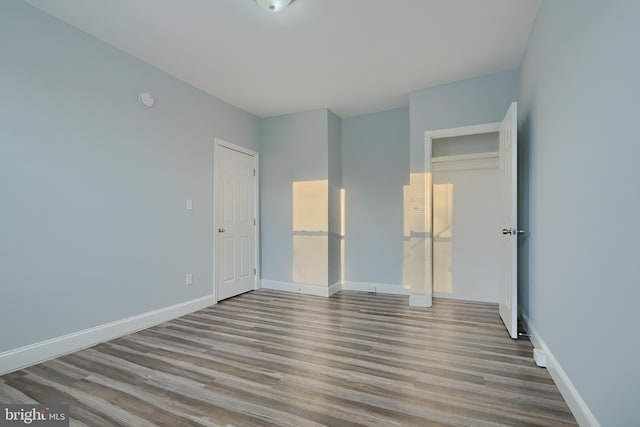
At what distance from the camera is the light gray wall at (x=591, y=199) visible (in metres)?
1.16

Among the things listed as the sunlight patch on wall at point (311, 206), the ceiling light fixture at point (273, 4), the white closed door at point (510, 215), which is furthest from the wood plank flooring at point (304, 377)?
the ceiling light fixture at point (273, 4)

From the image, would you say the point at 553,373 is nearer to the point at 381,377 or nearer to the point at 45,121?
the point at 381,377

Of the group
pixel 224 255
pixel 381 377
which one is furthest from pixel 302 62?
pixel 381 377

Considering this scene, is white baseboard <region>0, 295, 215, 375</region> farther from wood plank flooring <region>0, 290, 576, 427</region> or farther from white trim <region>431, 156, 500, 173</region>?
white trim <region>431, 156, 500, 173</region>

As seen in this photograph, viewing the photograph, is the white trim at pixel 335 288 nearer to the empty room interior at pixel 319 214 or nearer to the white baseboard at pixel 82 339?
the empty room interior at pixel 319 214

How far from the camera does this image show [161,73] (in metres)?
3.36

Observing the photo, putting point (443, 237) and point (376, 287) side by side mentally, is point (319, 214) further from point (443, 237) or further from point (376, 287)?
point (443, 237)

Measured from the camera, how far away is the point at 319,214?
14.8ft

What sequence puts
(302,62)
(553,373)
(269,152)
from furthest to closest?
1. (269,152)
2. (302,62)
3. (553,373)

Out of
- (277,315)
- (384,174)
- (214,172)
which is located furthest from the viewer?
(384,174)

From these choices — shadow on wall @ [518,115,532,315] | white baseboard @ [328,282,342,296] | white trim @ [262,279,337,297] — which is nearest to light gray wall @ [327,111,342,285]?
white baseboard @ [328,282,342,296]

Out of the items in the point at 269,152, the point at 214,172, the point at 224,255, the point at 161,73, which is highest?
the point at 161,73

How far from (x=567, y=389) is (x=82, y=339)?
3.59 meters

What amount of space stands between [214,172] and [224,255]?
45.2 inches
